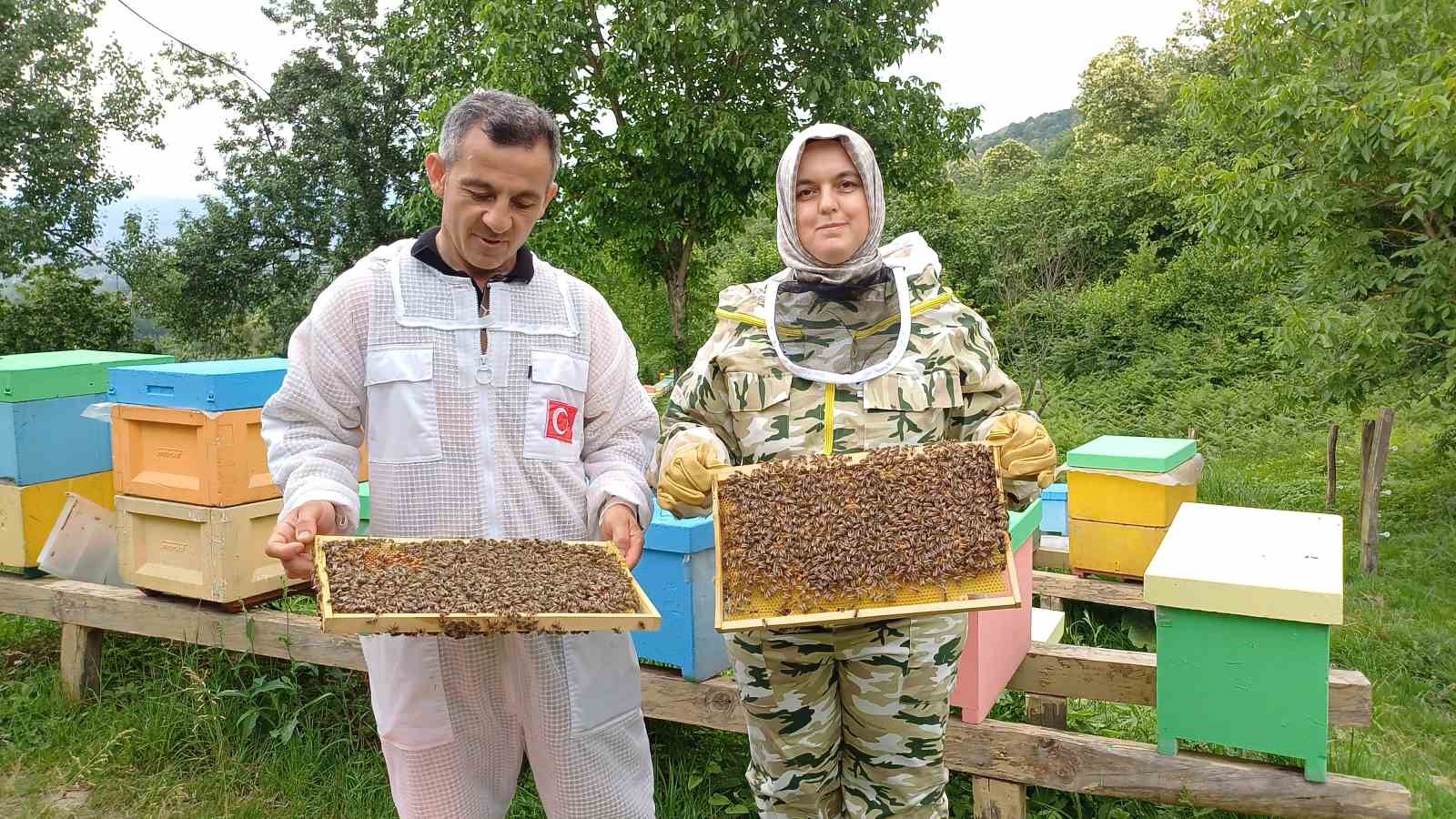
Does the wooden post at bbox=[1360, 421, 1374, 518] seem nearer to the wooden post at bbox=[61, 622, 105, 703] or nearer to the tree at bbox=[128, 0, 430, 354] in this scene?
the wooden post at bbox=[61, 622, 105, 703]

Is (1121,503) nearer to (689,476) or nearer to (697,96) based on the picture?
(689,476)

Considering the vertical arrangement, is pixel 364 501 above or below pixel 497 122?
below

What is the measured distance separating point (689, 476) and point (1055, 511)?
411 centimetres

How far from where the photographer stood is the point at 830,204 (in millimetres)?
2246

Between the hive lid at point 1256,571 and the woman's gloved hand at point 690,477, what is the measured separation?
123 cm

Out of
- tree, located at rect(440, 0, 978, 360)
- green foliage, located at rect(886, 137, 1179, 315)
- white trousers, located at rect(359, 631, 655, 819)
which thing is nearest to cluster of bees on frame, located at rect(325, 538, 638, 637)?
white trousers, located at rect(359, 631, 655, 819)

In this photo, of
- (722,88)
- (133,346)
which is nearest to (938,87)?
(722,88)

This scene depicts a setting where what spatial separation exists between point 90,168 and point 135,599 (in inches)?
675

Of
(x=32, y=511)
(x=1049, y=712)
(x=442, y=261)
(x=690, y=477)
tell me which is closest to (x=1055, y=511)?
(x=1049, y=712)

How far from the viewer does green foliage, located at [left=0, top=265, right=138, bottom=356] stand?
16672mm

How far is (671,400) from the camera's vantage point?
2410mm

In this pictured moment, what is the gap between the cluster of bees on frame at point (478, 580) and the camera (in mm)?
1799

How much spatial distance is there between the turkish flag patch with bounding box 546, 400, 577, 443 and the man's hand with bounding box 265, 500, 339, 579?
47 centimetres

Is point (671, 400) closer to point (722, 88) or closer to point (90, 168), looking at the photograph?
point (722, 88)
